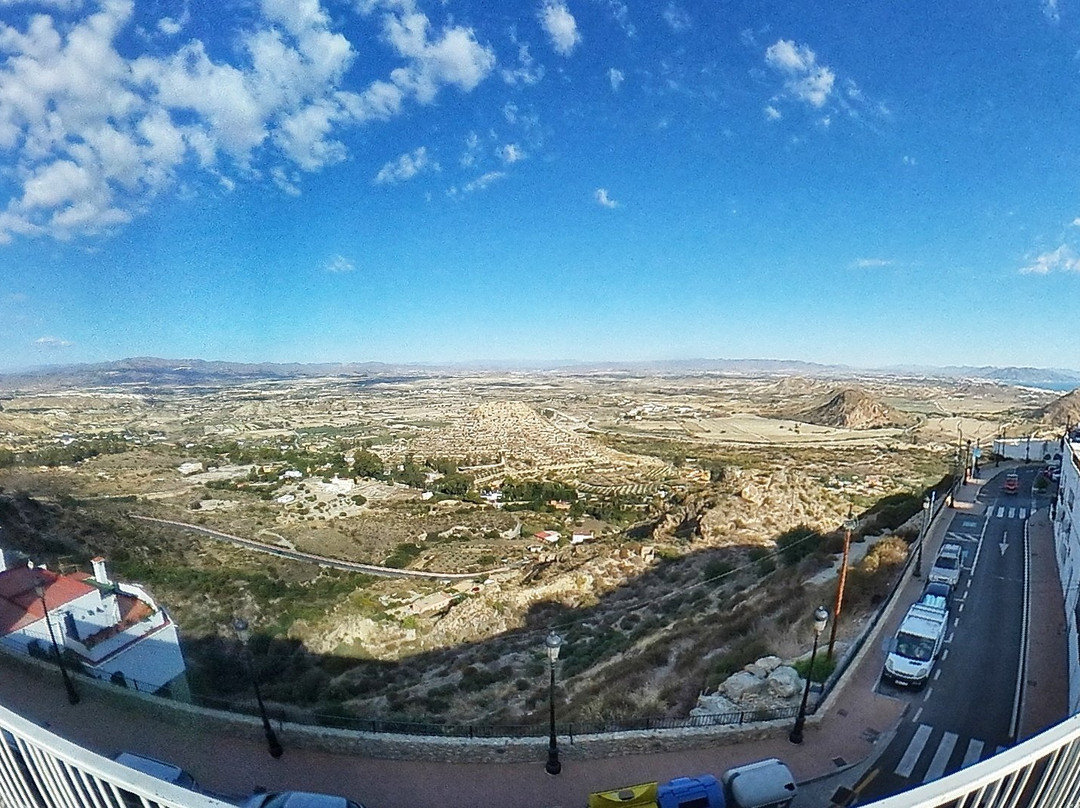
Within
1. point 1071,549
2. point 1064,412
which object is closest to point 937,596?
point 1071,549

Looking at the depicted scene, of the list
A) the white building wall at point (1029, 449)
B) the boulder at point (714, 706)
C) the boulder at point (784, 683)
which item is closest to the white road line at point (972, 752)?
the boulder at point (784, 683)

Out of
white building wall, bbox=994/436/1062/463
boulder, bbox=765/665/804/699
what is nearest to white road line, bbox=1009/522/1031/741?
boulder, bbox=765/665/804/699

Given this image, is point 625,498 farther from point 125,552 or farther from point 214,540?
point 125,552

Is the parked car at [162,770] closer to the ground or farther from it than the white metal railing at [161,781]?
closer to the ground

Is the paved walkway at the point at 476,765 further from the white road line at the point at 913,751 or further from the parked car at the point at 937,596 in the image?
the parked car at the point at 937,596

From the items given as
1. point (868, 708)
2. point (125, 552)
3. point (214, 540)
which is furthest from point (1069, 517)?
point (214, 540)

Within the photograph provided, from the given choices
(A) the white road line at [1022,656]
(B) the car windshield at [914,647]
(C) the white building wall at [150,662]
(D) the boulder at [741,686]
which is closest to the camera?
(A) the white road line at [1022,656]
